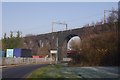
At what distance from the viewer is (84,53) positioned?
4638cm

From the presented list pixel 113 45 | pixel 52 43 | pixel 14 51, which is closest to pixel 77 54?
pixel 113 45

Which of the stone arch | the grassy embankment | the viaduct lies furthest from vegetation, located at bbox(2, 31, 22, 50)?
the grassy embankment

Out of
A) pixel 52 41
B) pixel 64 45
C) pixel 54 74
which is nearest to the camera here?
pixel 54 74

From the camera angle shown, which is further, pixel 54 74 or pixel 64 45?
pixel 64 45

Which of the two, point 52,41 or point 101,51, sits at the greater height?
point 52,41

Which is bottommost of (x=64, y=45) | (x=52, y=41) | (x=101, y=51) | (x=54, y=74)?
(x=54, y=74)

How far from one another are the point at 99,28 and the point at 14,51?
31984mm

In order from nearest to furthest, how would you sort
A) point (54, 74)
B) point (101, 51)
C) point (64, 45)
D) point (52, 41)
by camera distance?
point (54, 74)
point (101, 51)
point (64, 45)
point (52, 41)

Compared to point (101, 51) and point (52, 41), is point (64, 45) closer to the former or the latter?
point (52, 41)

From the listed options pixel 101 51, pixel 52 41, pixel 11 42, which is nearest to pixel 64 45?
pixel 52 41

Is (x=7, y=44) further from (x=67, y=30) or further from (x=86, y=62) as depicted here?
(x=86, y=62)

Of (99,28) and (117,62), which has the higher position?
(99,28)

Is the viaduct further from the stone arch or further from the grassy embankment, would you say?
the grassy embankment

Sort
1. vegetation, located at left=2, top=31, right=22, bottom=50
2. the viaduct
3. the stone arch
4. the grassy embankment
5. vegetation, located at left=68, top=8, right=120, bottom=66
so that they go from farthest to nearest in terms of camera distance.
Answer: vegetation, located at left=2, top=31, right=22, bottom=50 < the stone arch < the viaduct < vegetation, located at left=68, top=8, right=120, bottom=66 < the grassy embankment
